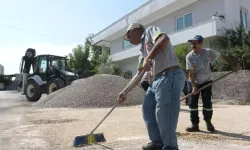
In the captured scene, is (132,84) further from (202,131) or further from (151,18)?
(151,18)

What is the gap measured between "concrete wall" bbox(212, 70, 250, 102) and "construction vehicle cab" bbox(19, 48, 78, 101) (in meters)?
8.33

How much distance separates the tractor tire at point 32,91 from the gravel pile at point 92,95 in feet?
8.85

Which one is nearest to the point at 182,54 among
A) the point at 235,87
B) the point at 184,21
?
the point at 235,87

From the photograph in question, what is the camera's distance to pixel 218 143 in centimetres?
404

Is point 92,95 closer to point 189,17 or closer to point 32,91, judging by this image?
point 32,91

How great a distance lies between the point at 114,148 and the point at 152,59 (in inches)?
61.6

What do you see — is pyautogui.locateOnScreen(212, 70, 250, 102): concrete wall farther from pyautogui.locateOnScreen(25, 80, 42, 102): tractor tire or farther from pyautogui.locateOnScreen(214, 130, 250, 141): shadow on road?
pyautogui.locateOnScreen(25, 80, 42, 102): tractor tire

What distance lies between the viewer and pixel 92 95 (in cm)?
1248

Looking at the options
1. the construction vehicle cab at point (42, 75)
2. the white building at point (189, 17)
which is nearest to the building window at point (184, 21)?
the white building at point (189, 17)

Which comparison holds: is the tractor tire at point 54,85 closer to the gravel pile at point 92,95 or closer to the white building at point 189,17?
the gravel pile at point 92,95

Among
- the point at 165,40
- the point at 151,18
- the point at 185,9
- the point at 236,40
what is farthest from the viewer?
the point at 151,18

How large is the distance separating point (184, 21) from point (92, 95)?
32.1 feet

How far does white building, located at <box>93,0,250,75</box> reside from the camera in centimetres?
1620

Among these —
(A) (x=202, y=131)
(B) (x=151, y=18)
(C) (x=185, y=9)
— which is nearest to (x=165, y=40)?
(A) (x=202, y=131)
